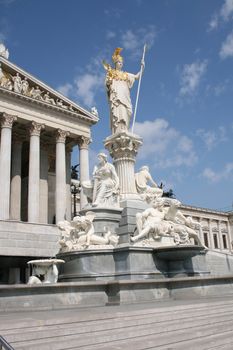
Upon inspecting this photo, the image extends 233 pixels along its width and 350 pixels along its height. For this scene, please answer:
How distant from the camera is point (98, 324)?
638 centimetres

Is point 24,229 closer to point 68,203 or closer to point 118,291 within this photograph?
point 68,203

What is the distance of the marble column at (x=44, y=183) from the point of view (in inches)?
1511

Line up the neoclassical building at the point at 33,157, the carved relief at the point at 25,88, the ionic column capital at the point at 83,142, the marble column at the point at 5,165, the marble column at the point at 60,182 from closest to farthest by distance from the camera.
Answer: the neoclassical building at the point at 33,157 < the marble column at the point at 5,165 < the marble column at the point at 60,182 < the carved relief at the point at 25,88 < the ionic column capital at the point at 83,142

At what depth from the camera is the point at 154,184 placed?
15734 millimetres

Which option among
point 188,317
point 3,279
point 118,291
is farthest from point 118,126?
point 3,279

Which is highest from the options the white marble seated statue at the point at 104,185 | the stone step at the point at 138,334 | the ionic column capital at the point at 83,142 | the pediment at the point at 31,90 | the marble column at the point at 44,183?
the pediment at the point at 31,90

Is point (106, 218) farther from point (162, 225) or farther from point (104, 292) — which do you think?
point (104, 292)

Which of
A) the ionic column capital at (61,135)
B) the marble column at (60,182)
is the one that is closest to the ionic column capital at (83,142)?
the ionic column capital at (61,135)

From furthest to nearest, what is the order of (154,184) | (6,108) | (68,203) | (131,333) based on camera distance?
(68,203) → (6,108) → (154,184) → (131,333)

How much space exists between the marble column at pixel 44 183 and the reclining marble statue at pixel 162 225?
26408 millimetres

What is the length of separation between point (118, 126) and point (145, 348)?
432 inches

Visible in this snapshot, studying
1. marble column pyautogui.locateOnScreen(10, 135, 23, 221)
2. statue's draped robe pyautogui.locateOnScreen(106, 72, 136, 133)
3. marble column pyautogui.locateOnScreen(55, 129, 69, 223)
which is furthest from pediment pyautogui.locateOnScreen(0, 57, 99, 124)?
statue's draped robe pyautogui.locateOnScreen(106, 72, 136, 133)

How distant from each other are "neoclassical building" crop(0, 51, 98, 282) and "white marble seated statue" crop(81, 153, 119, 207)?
1731cm

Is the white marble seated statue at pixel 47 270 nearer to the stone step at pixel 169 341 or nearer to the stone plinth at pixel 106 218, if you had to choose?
the stone plinth at pixel 106 218
